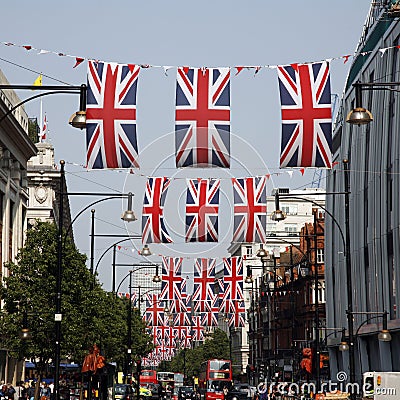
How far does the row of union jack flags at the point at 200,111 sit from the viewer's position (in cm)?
3074

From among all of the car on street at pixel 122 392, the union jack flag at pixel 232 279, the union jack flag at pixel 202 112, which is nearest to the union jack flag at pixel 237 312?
the union jack flag at pixel 232 279

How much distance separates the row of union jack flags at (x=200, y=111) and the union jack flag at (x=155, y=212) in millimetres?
15214

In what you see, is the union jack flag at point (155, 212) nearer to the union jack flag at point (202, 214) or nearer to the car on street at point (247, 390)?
the union jack flag at point (202, 214)

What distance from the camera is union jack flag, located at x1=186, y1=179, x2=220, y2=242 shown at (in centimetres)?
4572

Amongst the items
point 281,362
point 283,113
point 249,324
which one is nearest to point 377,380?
point 283,113

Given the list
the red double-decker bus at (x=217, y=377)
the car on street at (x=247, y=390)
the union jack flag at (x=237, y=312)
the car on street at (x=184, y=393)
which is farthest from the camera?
the car on street at (x=184, y=393)

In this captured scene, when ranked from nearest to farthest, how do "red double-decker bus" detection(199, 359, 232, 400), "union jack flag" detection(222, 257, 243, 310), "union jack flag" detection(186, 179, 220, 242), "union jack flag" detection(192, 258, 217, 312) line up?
"union jack flag" detection(186, 179, 220, 242)
"union jack flag" detection(222, 257, 243, 310)
"union jack flag" detection(192, 258, 217, 312)
"red double-decker bus" detection(199, 359, 232, 400)

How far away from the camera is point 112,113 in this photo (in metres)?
30.9

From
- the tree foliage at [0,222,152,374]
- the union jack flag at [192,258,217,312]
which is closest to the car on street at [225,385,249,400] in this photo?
the union jack flag at [192,258,217,312]

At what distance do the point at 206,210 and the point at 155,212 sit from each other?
2858mm

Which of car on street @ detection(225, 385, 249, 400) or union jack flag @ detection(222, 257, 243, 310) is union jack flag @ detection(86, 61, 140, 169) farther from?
union jack flag @ detection(222, 257, 243, 310)

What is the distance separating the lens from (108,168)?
103 feet

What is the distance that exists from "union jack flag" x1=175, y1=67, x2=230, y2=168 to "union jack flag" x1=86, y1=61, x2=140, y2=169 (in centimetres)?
156

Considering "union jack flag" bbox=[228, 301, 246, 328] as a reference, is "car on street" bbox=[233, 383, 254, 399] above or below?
below
